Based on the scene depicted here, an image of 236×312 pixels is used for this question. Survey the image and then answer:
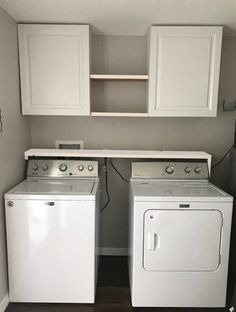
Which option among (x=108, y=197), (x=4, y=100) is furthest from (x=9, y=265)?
(x=4, y=100)

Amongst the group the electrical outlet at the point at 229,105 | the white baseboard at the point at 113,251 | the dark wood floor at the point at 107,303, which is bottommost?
the dark wood floor at the point at 107,303

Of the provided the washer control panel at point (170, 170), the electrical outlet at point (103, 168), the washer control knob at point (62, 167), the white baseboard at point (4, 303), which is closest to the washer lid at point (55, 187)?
the washer control knob at point (62, 167)

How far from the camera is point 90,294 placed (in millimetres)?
1845

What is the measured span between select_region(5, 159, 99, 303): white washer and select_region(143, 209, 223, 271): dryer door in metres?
0.42

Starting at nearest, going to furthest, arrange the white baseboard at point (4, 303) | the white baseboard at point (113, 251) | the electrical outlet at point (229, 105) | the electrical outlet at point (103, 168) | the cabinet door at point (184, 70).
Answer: the white baseboard at point (4, 303), the cabinet door at point (184, 70), the electrical outlet at point (229, 105), the electrical outlet at point (103, 168), the white baseboard at point (113, 251)

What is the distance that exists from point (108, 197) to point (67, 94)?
110 cm

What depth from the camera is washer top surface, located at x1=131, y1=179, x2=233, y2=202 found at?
1.73 metres

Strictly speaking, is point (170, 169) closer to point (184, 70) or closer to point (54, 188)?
point (184, 70)

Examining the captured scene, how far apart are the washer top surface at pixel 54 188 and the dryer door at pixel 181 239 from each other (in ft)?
1.67

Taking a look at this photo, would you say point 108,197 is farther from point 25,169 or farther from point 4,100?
point 4,100

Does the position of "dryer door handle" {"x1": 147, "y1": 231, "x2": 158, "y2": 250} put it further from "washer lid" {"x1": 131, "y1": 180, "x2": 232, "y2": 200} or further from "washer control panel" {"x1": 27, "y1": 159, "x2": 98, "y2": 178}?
"washer control panel" {"x1": 27, "y1": 159, "x2": 98, "y2": 178}

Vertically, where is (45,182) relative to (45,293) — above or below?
above

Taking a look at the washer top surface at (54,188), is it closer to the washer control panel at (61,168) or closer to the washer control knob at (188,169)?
the washer control panel at (61,168)

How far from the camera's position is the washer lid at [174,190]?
5.76 feet
